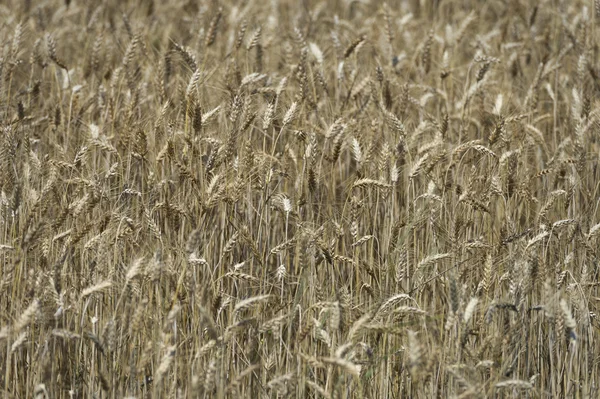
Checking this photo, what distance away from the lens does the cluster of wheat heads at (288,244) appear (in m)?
2.60

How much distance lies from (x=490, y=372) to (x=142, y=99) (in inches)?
79.5

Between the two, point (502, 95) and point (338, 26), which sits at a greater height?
point (338, 26)

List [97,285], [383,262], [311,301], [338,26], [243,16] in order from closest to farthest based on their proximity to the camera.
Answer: [97,285] → [311,301] → [383,262] → [243,16] → [338,26]

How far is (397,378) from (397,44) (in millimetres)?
2972

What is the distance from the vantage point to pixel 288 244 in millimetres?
2980

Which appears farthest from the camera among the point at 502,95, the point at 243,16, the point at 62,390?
the point at 243,16

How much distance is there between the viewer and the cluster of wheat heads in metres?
2.60

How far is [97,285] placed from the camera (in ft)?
8.19

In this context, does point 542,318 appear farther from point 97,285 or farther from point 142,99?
point 142,99

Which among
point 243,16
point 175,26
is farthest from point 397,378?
point 175,26

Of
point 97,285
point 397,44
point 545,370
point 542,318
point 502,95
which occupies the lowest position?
point 545,370

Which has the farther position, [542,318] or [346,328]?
[542,318]

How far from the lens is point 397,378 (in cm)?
287

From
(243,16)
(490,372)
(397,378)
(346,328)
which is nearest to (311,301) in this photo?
(346,328)
